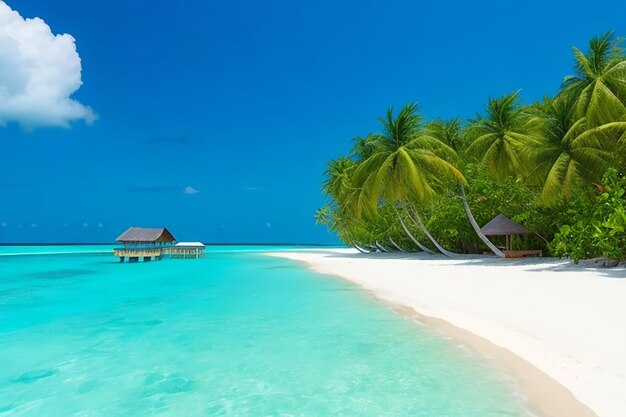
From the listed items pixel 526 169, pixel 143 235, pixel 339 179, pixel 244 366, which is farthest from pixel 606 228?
pixel 143 235

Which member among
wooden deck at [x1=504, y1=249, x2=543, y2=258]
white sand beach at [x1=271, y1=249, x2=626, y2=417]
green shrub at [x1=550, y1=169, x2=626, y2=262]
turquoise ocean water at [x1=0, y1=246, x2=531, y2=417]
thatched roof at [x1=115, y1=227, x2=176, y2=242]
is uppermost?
thatched roof at [x1=115, y1=227, x2=176, y2=242]

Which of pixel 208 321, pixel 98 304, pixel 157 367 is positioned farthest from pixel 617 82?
pixel 98 304

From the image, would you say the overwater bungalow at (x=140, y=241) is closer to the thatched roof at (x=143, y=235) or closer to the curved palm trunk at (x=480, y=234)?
the thatched roof at (x=143, y=235)

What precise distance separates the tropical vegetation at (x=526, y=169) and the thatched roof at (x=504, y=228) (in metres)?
0.35

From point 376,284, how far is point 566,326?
6520mm

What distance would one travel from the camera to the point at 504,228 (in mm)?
16688

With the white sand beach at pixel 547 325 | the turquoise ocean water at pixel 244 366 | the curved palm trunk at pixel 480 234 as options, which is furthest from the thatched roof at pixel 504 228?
the turquoise ocean water at pixel 244 366

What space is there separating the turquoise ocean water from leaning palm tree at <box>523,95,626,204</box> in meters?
8.20

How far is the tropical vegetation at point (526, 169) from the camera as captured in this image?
11.6m

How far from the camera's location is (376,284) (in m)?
11.3

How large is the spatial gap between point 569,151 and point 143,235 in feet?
81.6

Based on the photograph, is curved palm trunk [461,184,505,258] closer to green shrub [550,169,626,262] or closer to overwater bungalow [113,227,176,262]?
green shrub [550,169,626,262]

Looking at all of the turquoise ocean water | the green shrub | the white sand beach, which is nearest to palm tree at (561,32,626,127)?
the green shrub

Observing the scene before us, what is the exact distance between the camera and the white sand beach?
3172 millimetres
